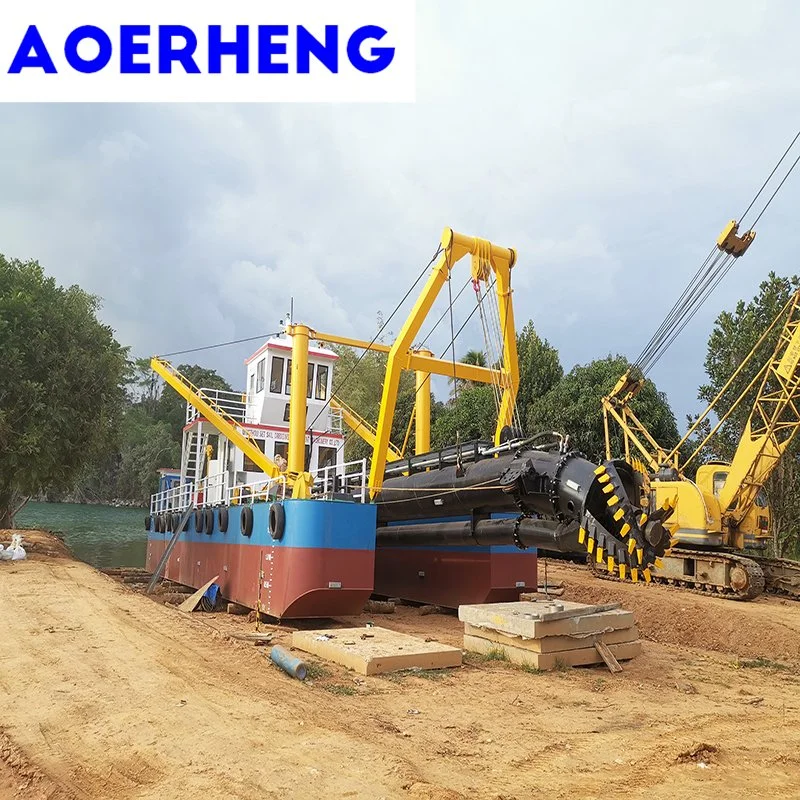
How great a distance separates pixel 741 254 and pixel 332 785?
66.1 ft

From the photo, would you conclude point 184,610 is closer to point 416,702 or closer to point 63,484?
point 416,702

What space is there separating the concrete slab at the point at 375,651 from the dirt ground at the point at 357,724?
25 cm

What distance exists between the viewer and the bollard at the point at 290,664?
7.94m

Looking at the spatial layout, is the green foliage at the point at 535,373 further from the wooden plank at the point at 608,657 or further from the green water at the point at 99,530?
the wooden plank at the point at 608,657

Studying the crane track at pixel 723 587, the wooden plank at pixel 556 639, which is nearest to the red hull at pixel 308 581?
the wooden plank at pixel 556 639

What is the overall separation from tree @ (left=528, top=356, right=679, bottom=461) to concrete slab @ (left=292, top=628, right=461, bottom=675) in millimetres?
21755

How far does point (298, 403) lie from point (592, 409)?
64.3 ft

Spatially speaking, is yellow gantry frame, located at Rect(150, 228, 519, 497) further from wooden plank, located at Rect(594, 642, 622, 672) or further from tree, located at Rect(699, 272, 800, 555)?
tree, located at Rect(699, 272, 800, 555)

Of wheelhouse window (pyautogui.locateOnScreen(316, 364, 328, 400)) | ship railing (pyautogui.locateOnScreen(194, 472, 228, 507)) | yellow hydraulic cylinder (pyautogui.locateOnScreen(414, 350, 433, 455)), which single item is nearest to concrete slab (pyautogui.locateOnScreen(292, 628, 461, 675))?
yellow hydraulic cylinder (pyautogui.locateOnScreen(414, 350, 433, 455))

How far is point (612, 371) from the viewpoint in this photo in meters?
31.7

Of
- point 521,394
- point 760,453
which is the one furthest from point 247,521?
point 521,394

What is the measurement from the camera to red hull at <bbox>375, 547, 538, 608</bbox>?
13625 millimetres

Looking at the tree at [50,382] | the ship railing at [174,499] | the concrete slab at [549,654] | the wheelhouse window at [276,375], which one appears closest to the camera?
the concrete slab at [549,654]

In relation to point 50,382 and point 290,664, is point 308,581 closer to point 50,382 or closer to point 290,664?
point 290,664
